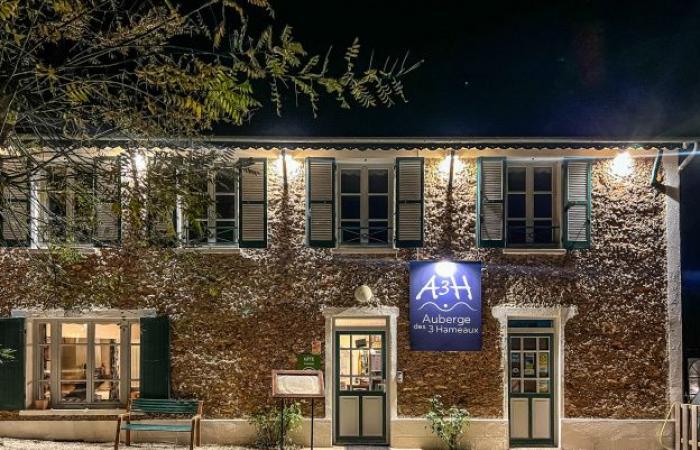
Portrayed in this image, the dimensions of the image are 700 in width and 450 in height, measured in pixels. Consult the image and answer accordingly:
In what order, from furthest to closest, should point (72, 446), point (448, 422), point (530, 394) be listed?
point (530, 394) → point (448, 422) → point (72, 446)

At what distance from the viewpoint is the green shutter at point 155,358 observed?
8859 millimetres

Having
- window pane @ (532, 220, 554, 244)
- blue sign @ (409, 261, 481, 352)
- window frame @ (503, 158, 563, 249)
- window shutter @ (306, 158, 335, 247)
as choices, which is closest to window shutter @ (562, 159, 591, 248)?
window frame @ (503, 158, 563, 249)

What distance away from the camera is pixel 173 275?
9.05 m

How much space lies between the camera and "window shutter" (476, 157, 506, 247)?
901cm

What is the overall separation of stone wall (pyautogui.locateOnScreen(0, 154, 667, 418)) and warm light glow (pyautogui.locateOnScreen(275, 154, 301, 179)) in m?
0.09

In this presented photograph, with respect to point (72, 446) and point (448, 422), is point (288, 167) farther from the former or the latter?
point (72, 446)

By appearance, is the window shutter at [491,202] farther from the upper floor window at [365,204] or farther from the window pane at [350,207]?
the window pane at [350,207]

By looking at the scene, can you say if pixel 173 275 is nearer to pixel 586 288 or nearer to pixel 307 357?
pixel 307 357

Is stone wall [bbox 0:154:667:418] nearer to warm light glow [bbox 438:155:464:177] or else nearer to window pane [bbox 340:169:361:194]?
warm light glow [bbox 438:155:464:177]

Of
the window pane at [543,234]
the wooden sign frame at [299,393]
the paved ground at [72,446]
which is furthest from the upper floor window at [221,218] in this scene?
the window pane at [543,234]

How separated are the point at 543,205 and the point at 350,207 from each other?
11.2ft

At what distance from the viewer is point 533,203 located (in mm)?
9297

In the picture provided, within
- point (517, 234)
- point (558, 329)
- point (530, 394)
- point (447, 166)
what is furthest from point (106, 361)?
point (558, 329)

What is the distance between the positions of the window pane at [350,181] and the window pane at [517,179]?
268 cm
